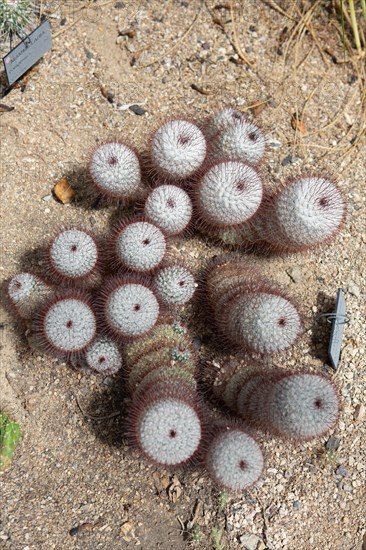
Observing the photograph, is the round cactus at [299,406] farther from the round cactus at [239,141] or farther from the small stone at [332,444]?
the round cactus at [239,141]

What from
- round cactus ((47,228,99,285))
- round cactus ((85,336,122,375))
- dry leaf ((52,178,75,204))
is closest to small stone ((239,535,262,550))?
round cactus ((85,336,122,375))

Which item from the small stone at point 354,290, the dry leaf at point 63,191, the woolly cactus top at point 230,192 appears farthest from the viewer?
the dry leaf at point 63,191

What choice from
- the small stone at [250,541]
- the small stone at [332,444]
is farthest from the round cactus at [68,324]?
the small stone at [332,444]

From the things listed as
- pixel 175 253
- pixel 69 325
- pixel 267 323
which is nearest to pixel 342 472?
pixel 267 323

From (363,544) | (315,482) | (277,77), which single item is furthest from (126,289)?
(277,77)

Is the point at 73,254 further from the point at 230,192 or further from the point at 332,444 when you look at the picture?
the point at 332,444
